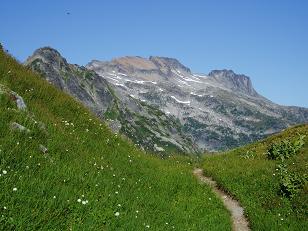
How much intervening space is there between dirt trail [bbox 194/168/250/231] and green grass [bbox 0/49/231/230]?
569 mm

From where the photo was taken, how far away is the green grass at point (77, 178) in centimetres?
1080

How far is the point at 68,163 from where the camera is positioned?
48.6 ft

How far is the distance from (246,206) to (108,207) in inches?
355

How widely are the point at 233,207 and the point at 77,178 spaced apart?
356 inches

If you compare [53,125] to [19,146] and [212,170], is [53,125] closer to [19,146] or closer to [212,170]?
[19,146]

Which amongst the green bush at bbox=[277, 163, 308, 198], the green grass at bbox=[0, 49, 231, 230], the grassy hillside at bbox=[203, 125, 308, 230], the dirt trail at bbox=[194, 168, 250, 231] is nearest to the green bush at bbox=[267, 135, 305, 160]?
the grassy hillside at bbox=[203, 125, 308, 230]

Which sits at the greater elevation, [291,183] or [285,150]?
[285,150]

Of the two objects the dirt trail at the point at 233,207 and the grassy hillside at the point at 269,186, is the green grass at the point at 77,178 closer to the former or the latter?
the dirt trail at the point at 233,207

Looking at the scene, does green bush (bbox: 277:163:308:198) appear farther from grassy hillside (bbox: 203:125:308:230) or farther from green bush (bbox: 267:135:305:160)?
green bush (bbox: 267:135:305:160)

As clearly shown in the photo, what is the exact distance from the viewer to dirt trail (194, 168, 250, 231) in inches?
716

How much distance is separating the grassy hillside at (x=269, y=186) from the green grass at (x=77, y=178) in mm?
1703

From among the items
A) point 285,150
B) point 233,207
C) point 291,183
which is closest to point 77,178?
point 233,207

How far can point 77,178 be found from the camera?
13.6 metres

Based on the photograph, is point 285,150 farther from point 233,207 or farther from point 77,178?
point 77,178
